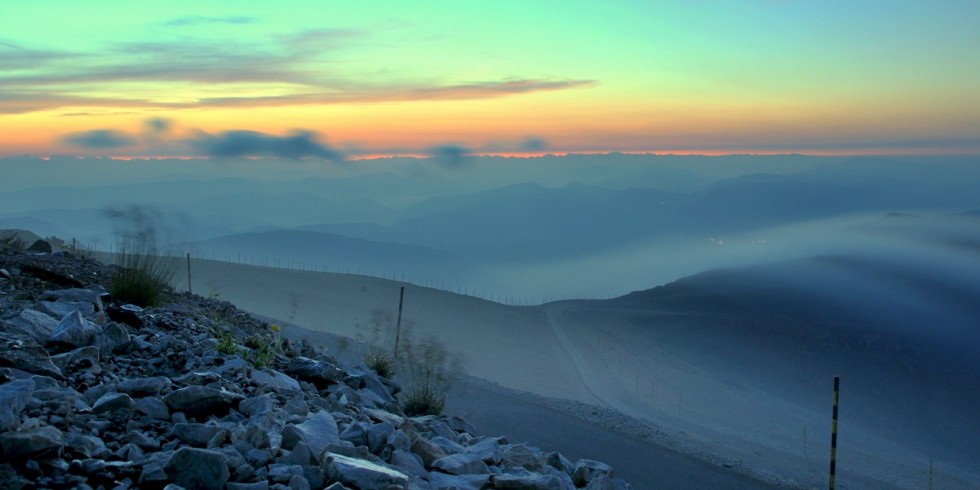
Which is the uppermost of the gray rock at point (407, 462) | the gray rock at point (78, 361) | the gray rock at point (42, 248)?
the gray rock at point (42, 248)

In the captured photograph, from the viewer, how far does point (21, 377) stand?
18.8ft

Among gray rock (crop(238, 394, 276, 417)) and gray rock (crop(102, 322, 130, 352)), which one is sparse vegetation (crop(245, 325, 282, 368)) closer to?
gray rock (crop(102, 322, 130, 352))

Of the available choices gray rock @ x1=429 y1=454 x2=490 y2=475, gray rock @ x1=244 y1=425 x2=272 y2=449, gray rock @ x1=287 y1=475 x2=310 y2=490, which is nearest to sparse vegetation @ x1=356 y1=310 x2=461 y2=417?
gray rock @ x1=429 y1=454 x2=490 y2=475

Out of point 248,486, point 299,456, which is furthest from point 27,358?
point 248,486

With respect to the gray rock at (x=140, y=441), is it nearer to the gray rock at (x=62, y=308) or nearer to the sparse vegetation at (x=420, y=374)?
the gray rock at (x=62, y=308)

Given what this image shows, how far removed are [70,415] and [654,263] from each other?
522 ft

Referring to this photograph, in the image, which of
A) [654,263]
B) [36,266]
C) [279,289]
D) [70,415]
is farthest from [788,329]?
[654,263]

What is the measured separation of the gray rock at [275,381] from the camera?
7.21 meters

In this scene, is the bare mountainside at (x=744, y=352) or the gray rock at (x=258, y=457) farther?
the bare mountainside at (x=744, y=352)

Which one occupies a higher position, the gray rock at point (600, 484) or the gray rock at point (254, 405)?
the gray rock at point (254, 405)

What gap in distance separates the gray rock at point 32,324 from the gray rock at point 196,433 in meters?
2.13

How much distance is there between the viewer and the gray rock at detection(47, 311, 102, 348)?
686cm

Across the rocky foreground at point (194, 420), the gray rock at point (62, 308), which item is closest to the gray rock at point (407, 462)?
the rocky foreground at point (194, 420)

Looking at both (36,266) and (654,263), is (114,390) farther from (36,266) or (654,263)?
(654,263)
